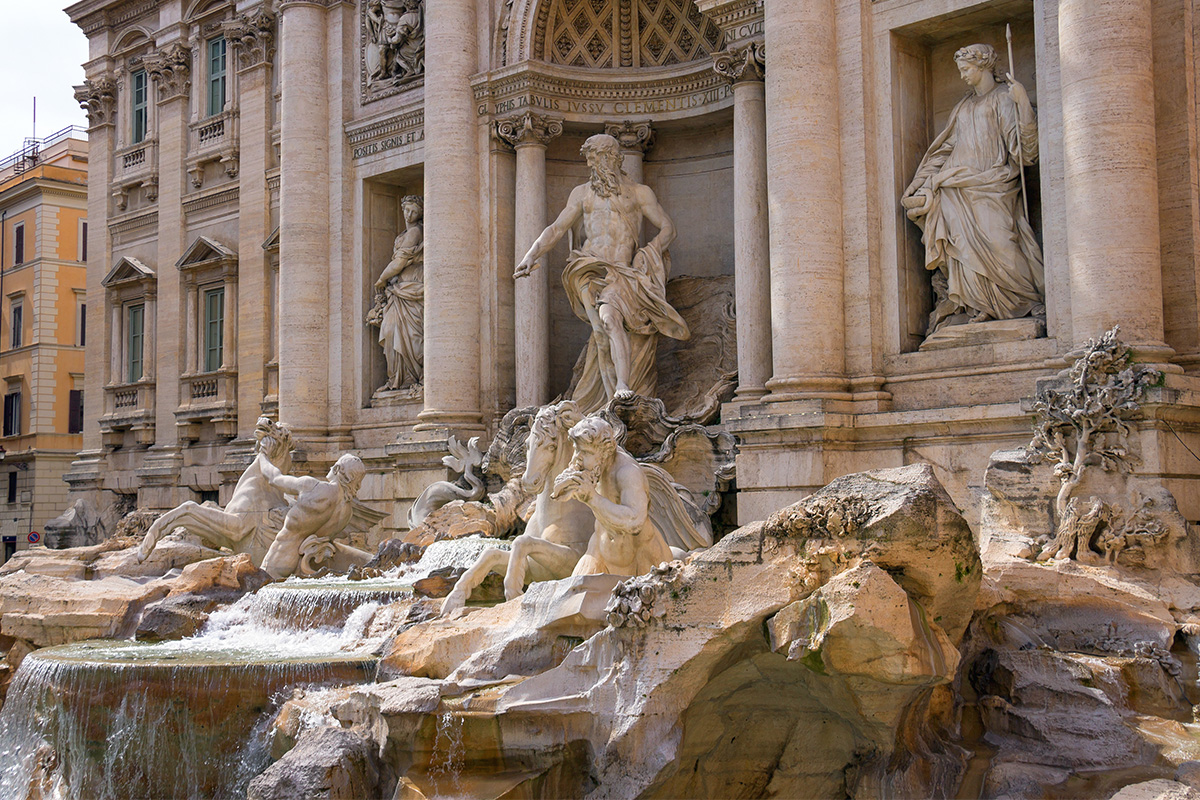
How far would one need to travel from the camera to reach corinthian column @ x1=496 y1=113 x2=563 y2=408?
53.6ft

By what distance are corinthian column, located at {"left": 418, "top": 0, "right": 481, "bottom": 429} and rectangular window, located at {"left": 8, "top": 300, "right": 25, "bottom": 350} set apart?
25.0 meters

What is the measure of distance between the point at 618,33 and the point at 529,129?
6.23 ft

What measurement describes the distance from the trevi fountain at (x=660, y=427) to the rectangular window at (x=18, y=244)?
55.5ft

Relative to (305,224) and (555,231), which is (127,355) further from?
(555,231)

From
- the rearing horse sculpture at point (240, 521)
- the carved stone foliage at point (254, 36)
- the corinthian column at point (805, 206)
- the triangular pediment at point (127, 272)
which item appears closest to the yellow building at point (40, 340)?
the triangular pediment at point (127, 272)

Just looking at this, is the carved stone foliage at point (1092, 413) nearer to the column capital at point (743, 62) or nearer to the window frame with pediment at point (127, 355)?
the column capital at point (743, 62)

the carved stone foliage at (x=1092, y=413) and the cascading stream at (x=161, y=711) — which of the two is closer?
the cascading stream at (x=161, y=711)

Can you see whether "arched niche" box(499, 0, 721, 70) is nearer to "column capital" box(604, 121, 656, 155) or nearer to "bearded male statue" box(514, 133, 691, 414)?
"column capital" box(604, 121, 656, 155)

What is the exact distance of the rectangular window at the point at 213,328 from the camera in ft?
75.4

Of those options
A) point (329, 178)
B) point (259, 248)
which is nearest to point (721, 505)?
point (329, 178)

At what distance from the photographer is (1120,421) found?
1025cm

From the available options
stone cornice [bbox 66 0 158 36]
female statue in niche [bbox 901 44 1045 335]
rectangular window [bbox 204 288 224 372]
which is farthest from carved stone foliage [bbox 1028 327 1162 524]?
stone cornice [bbox 66 0 158 36]

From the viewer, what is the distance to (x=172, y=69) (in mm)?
23875

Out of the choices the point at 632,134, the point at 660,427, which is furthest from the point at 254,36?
the point at 660,427
